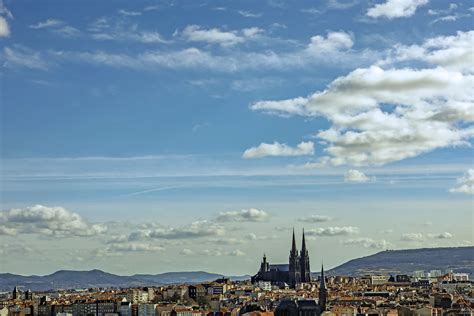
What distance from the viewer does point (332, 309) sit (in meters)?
54.4

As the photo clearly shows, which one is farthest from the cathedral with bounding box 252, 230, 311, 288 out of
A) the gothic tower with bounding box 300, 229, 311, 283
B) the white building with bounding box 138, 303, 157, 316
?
the white building with bounding box 138, 303, 157, 316

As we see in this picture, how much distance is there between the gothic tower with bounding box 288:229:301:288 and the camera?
3328 inches

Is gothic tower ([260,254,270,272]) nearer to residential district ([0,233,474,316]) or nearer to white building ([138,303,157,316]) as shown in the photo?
residential district ([0,233,474,316])

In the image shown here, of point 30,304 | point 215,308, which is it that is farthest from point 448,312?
point 30,304

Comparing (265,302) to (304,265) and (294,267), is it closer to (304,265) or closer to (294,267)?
(294,267)

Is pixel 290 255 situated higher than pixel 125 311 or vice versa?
pixel 290 255

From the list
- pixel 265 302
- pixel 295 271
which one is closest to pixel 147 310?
pixel 265 302

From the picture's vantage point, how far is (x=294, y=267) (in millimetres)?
85250

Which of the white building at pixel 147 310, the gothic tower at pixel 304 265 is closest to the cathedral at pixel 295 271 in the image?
the gothic tower at pixel 304 265

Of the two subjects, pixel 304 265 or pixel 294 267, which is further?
pixel 304 265

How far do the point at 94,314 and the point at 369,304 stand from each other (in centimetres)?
1764

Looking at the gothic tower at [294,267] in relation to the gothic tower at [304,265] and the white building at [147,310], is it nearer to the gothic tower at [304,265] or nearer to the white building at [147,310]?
the gothic tower at [304,265]

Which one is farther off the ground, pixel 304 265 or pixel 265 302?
pixel 304 265

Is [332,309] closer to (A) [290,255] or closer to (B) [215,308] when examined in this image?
(B) [215,308]
